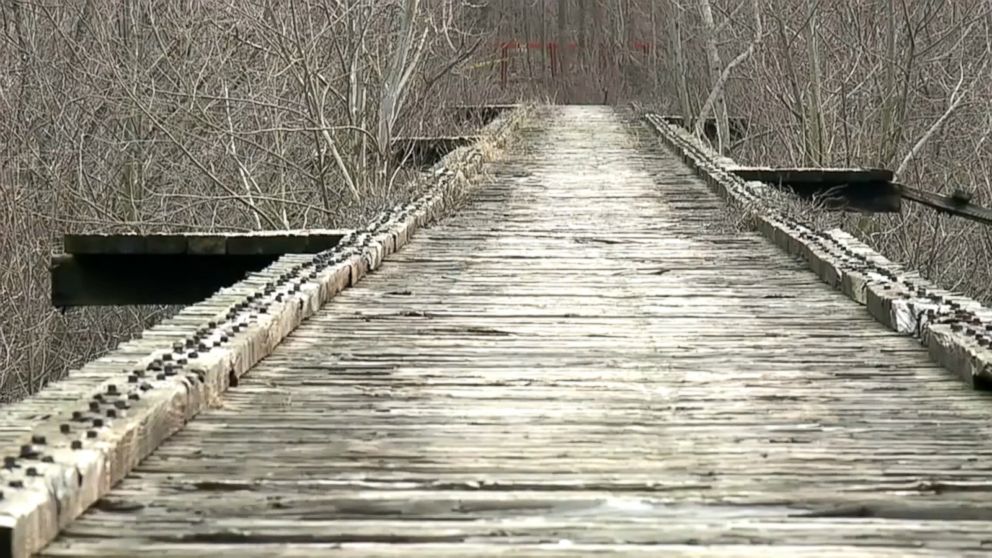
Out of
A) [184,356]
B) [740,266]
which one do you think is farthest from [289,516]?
[740,266]

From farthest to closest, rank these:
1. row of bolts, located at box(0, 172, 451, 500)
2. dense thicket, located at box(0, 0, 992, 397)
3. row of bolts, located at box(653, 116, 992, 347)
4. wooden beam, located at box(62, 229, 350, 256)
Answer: dense thicket, located at box(0, 0, 992, 397), wooden beam, located at box(62, 229, 350, 256), row of bolts, located at box(653, 116, 992, 347), row of bolts, located at box(0, 172, 451, 500)

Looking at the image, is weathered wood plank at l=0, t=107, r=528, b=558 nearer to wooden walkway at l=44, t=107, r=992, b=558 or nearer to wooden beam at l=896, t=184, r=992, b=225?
wooden walkway at l=44, t=107, r=992, b=558

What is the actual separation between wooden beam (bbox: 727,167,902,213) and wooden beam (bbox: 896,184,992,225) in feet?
0.69

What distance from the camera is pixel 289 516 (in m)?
2.35

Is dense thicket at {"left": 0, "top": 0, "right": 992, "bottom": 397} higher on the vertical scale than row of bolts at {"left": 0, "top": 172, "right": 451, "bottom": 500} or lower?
higher

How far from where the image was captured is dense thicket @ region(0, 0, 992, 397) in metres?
12.4

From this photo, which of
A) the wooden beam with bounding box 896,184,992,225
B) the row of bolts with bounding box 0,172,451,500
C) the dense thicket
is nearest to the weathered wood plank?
the row of bolts with bounding box 0,172,451,500


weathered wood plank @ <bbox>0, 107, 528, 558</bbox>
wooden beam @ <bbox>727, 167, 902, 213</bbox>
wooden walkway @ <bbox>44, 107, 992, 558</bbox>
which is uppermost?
wooden beam @ <bbox>727, 167, 902, 213</bbox>

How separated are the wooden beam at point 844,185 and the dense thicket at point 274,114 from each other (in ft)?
4.05

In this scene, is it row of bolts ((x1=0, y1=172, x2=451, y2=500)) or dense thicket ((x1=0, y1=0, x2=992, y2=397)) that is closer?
row of bolts ((x1=0, y1=172, x2=451, y2=500))

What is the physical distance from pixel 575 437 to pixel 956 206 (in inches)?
276

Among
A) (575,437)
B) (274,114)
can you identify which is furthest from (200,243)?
(274,114)

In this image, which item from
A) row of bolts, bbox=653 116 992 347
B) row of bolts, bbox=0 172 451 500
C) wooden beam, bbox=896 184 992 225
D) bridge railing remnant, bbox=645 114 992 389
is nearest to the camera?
row of bolts, bbox=0 172 451 500

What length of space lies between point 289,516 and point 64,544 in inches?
15.7
